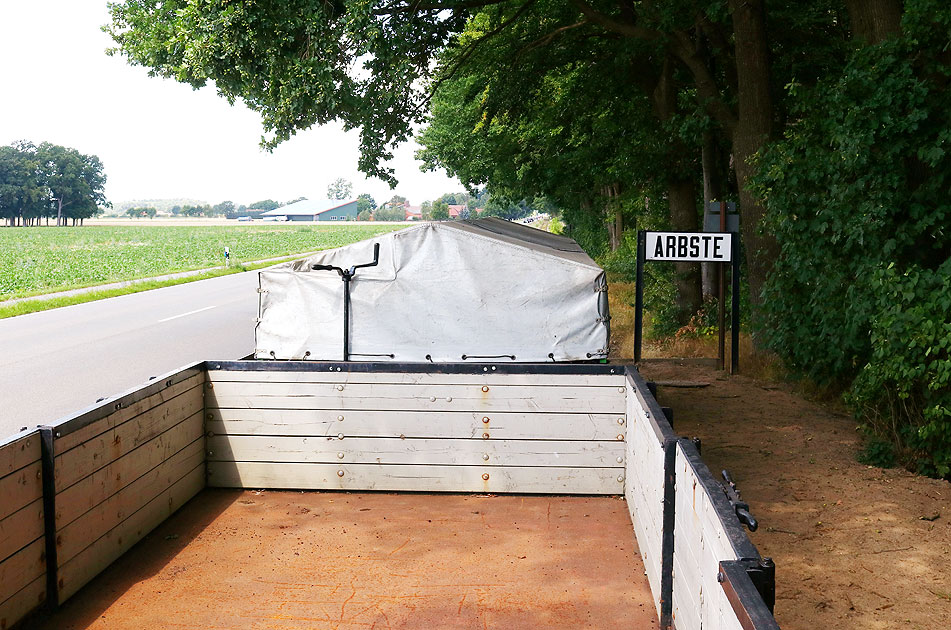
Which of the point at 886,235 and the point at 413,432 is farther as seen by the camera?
the point at 886,235

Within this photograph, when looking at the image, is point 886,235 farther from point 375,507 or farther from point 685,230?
point 685,230

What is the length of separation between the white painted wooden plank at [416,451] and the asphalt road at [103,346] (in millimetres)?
4063

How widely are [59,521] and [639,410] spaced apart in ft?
12.2

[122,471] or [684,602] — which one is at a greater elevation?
[122,471]

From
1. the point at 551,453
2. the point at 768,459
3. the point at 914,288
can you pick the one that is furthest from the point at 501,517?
the point at 914,288

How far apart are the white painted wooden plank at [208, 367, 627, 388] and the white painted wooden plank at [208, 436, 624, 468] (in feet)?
1.57

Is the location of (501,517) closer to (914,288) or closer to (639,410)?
(639,410)

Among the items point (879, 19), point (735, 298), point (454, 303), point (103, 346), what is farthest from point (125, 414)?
point (103, 346)

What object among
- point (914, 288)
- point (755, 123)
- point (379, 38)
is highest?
point (379, 38)

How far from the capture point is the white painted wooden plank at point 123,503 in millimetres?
5523

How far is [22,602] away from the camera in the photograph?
5023 mm

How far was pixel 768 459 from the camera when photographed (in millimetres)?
9055

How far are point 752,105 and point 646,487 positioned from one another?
9467 mm

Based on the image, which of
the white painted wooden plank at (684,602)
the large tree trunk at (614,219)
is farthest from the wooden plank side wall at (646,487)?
the large tree trunk at (614,219)
